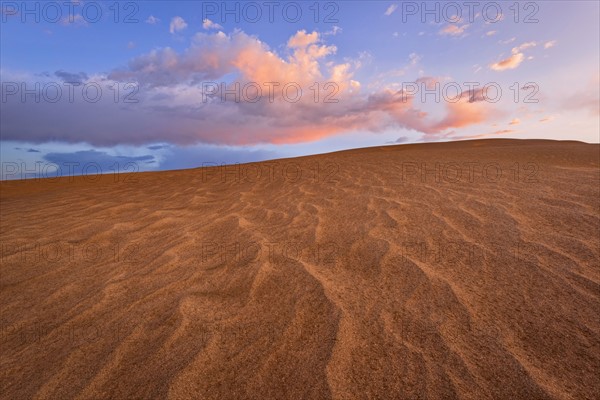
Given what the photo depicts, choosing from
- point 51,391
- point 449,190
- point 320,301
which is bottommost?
point 51,391

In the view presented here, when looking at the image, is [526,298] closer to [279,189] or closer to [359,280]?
[359,280]

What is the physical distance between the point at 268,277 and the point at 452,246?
1.66 metres

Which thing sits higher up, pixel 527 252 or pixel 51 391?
pixel 527 252

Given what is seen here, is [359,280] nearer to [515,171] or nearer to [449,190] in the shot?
[449,190]

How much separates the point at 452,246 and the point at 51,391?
292 centimetres

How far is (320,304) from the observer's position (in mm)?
2029

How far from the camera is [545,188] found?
177 inches

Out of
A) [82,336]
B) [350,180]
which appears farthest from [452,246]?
[350,180]

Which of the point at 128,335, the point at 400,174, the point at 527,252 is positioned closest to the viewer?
the point at 128,335

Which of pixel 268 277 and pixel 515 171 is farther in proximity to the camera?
pixel 515 171

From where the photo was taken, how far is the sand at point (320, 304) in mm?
1471

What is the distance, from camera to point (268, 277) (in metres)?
2.46

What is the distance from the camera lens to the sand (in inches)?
57.9

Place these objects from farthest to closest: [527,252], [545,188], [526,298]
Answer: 1. [545,188]
2. [527,252]
3. [526,298]
